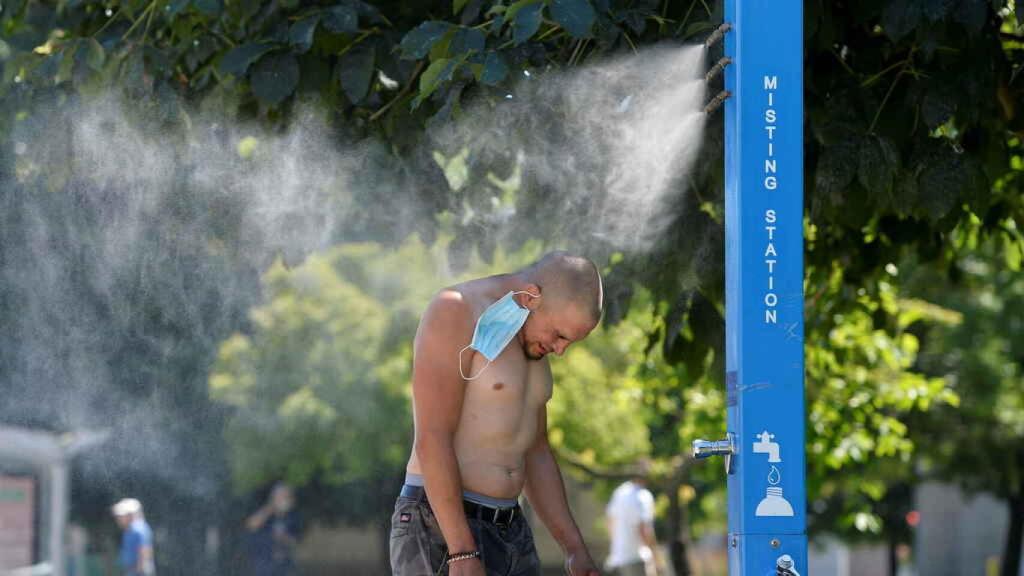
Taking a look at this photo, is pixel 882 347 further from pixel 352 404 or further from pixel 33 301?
pixel 352 404

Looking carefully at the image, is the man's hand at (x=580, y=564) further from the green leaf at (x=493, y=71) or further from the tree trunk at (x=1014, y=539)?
the tree trunk at (x=1014, y=539)

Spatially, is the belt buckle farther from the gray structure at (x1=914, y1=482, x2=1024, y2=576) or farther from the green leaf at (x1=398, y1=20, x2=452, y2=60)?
the gray structure at (x1=914, y1=482, x2=1024, y2=576)

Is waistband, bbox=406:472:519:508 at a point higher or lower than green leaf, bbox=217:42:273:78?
lower

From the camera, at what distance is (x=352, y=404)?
19.6 m

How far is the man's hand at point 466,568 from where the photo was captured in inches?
164

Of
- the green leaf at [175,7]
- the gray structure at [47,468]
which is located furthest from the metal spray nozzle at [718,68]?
the gray structure at [47,468]

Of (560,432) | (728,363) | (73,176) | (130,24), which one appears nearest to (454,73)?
(728,363)

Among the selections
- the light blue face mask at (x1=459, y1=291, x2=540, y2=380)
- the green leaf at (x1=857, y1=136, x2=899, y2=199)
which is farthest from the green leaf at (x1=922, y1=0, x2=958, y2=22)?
the light blue face mask at (x1=459, y1=291, x2=540, y2=380)

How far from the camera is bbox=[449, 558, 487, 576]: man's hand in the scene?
4160 mm

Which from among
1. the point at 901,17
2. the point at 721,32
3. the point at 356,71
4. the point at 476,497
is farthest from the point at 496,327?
the point at 901,17

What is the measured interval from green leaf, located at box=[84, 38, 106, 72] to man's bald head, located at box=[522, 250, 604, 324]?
1.85m

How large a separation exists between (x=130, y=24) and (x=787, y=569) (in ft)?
11.4

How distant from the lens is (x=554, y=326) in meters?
4.33

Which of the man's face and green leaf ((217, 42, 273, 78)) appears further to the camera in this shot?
green leaf ((217, 42, 273, 78))
